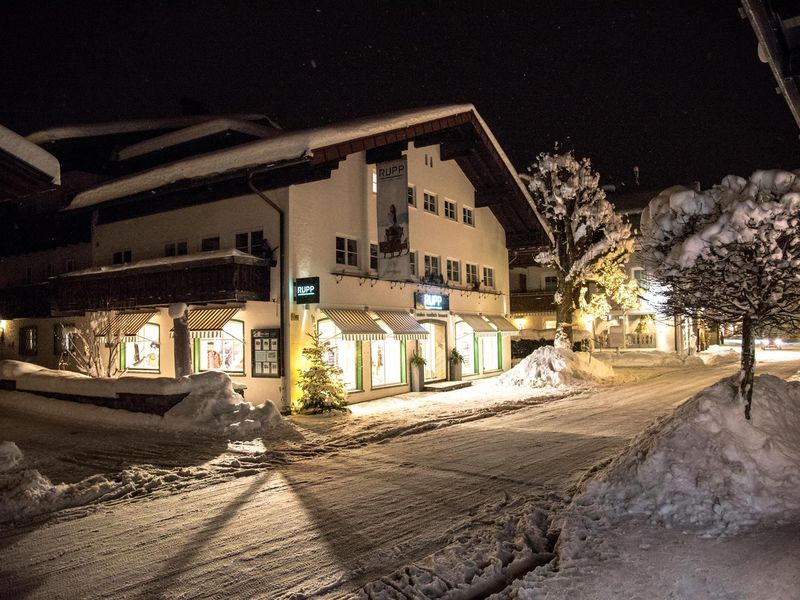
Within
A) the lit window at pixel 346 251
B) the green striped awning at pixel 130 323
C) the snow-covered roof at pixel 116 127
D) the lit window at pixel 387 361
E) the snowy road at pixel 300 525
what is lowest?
the snowy road at pixel 300 525

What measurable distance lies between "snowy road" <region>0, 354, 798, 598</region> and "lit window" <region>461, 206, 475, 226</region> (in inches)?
625

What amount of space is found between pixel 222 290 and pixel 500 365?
1644 centimetres

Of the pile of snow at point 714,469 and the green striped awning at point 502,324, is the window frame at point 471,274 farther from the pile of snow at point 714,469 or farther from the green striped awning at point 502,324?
the pile of snow at point 714,469

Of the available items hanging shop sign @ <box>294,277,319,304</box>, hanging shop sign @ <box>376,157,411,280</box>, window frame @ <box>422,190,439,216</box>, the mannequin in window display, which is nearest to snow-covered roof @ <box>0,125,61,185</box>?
hanging shop sign @ <box>294,277,319,304</box>

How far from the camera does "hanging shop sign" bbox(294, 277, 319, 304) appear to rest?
56.4 ft

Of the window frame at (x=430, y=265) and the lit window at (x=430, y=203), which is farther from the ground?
the lit window at (x=430, y=203)

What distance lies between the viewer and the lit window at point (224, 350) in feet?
61.5

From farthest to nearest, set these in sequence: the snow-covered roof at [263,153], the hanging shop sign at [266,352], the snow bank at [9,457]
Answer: the hanging shop sign at [266,352] < the snow-covered roof at [263,153] < the snow bank at [9,457]

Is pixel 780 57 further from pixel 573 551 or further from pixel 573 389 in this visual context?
pixel 573 389

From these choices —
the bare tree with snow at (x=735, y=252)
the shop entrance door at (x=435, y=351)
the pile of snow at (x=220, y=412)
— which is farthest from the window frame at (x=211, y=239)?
the bare tree with snow at (x=735, y=252)

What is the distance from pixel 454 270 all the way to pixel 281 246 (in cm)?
1013

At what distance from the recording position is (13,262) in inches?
1117

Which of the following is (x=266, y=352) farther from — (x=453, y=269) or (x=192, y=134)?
(x=453, y=269)

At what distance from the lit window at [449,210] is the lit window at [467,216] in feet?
2.46
